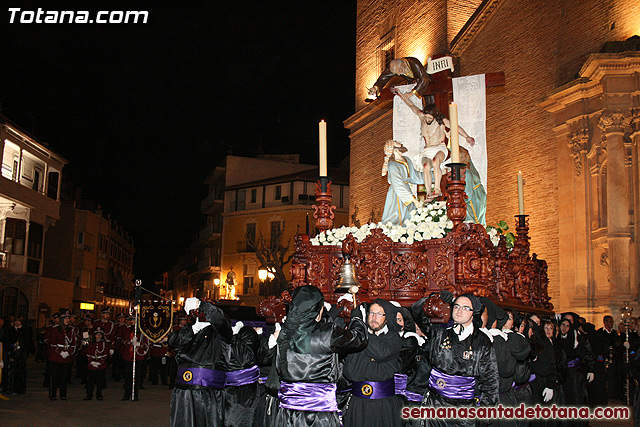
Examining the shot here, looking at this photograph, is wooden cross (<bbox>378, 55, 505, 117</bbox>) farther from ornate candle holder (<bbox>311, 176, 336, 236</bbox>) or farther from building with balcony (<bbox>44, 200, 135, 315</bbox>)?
building with balcony (<bbox>44, 200, 135, 315</bbox>)

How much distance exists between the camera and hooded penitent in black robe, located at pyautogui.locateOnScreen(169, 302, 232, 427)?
7562 mm

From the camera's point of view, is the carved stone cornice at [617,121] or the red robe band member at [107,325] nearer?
the carved stone cornice at [617,121]

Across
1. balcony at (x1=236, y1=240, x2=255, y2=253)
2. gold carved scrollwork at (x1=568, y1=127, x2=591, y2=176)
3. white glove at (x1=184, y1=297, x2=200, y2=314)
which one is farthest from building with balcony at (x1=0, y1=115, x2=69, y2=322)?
white glove at (x1=184, y1=297, x2=200, y2=314)

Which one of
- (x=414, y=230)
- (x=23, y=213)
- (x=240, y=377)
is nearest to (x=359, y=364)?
(x=414, y=230)

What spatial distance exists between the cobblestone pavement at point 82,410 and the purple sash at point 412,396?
5.79 metres

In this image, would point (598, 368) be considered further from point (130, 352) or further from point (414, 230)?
point (130, 352)

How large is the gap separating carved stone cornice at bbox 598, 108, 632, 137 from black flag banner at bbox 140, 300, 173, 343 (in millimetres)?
10882

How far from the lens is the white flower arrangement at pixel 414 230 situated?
23.1ft

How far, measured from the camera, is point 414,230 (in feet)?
23.4

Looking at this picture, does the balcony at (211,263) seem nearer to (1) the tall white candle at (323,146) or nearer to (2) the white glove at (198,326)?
(2) the white glove at (198,326)

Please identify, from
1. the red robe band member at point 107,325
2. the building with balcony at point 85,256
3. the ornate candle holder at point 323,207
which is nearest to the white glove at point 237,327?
the ornate candle holder at point 323,207

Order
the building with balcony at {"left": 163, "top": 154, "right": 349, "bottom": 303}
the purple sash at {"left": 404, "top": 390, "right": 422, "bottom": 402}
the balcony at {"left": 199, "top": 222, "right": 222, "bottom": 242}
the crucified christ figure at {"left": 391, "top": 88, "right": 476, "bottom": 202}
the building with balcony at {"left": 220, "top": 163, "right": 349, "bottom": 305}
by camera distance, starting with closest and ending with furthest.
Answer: the purple sash at {"left": 404, "top": 390, "right": 422, "bottom": 402}, the crucified christ figure at {"left": 391, "top": 88, "right": 476, "bottom": 202}, the building with balcony at {"left": 220, "top": 163, "right": 349, "bottom": 305}, the building with balcony at {"left": 163, "top": 154, "right": 349, "bottom": 303}, the balcony at {"left": 199, "top": 222, "right": 222, "bottom": 242}

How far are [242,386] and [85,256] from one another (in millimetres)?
46034

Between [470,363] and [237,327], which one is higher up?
[237,327]
